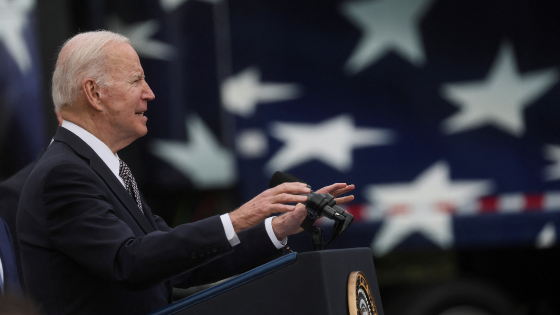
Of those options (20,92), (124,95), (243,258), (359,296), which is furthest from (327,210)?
(20,92)

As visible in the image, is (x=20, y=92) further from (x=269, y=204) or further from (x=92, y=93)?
(x=269, y=204)

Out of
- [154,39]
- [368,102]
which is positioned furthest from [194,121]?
[368,102]

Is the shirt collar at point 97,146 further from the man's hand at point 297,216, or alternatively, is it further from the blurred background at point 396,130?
the blurred background at point 396,130

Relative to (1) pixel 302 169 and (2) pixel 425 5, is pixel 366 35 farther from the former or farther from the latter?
(1) pixel 302 169

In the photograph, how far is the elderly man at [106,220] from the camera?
1546 mm

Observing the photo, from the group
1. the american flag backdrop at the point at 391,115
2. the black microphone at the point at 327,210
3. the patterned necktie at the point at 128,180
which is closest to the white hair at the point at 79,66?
the patterned necktie at the point at 128,180

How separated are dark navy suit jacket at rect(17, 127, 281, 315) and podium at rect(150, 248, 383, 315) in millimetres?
120

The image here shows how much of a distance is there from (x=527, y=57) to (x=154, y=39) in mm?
2112

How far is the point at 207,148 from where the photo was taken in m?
3.56

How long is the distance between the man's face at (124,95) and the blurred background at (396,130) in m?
1.54

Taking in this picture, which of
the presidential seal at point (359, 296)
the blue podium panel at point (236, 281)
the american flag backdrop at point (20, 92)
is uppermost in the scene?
the american flag backdrop at point (20, 92)

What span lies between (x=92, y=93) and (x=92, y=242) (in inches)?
21.0

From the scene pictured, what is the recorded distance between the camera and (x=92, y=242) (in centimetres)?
155

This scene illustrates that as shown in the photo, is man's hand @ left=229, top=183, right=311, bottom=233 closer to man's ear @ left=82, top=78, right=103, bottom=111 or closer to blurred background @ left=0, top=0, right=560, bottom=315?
man's ear @ left=82, top=78, right=103, bottom=111
